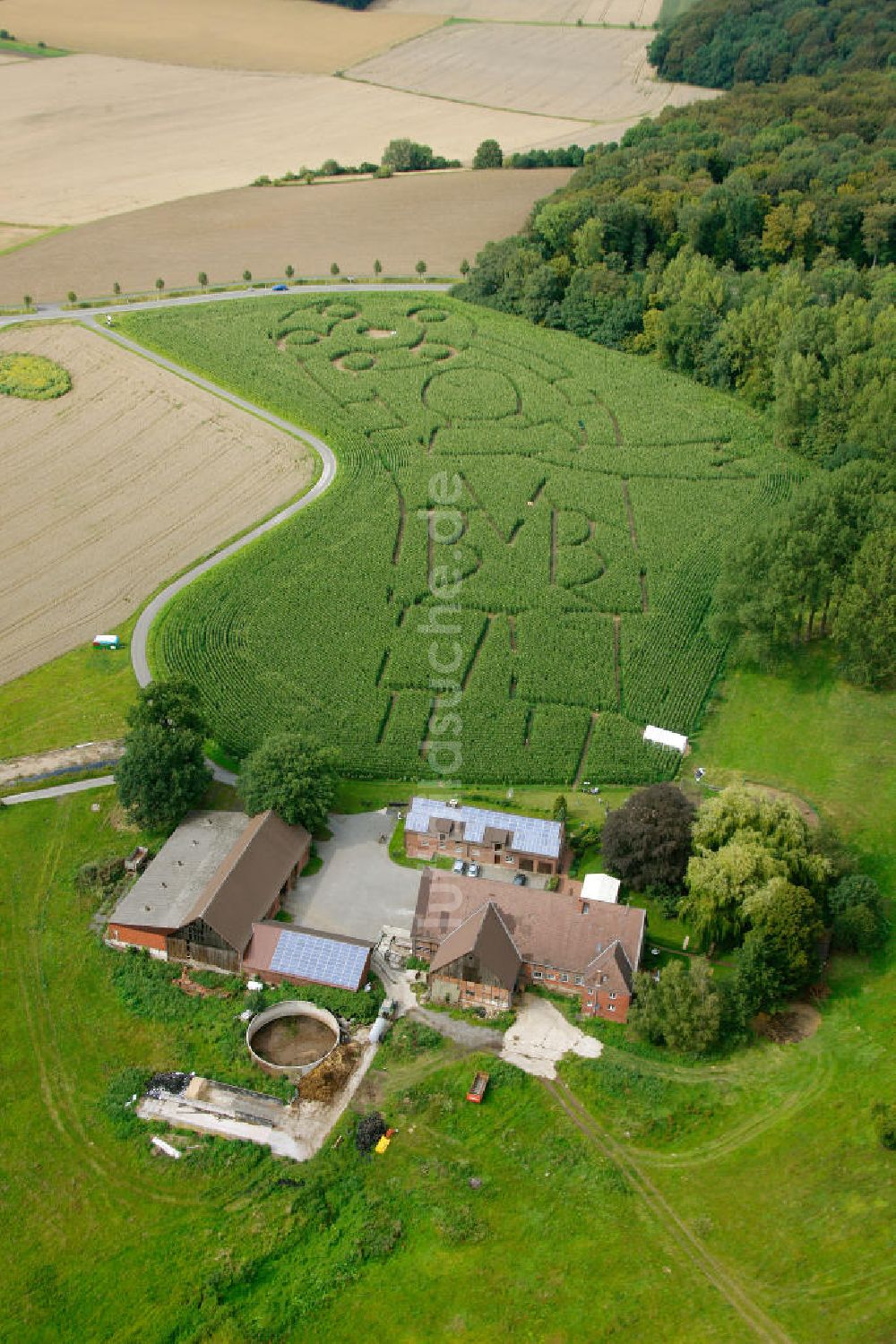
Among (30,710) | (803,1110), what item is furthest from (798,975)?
(30,710)

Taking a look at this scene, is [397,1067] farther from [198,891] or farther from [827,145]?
[827,145]

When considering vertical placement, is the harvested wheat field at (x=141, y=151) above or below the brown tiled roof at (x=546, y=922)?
→ above

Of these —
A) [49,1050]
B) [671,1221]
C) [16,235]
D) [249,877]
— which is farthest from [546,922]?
[16,235]

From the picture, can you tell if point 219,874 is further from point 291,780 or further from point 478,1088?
point 478,1088

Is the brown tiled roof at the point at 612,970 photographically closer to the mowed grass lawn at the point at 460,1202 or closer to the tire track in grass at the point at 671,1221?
the mowed grass lawn at the point at 460,1202

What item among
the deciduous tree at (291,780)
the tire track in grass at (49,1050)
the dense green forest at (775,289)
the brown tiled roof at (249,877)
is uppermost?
the dense green forest at (775,289)

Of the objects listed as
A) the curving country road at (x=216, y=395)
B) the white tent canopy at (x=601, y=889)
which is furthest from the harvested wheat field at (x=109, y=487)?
the white tent canopy at (x=601, y=889)

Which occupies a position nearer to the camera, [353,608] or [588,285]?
[353,608]
